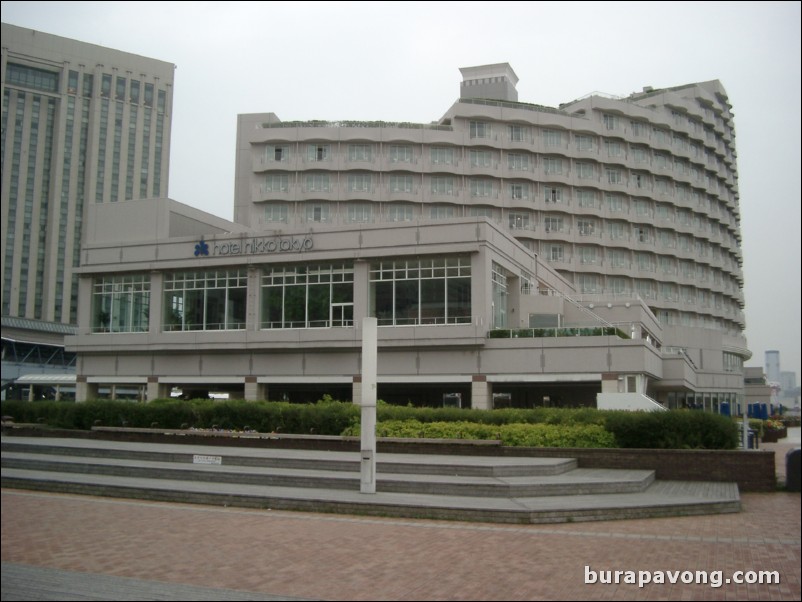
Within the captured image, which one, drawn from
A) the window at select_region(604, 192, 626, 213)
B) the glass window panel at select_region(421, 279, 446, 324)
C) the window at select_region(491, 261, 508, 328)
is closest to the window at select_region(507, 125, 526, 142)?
the window at select_region(604, 192, 626, 213)

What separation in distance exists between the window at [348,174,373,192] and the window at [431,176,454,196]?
6.95 m

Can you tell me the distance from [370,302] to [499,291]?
7.31 metres

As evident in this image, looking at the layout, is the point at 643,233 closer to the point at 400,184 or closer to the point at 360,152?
the point at 400,184

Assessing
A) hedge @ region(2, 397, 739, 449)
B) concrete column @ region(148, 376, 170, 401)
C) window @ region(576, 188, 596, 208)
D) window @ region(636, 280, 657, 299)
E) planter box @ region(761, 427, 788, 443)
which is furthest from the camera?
window @ region(636, 280, 657, 299)

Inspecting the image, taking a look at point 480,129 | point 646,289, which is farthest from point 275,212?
point 646,289

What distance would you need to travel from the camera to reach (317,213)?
77562 millimetres

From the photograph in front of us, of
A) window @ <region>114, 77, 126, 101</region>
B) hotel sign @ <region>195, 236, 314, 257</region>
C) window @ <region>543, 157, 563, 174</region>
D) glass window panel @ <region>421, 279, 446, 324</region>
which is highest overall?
window @ <region>114, 77, 126, 101</region>

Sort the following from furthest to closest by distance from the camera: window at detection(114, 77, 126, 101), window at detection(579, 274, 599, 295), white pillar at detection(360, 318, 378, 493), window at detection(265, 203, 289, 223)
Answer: window at detection(114, 77, 126, 101) → window at detection(579, 274, 599, 295) → window at detection(265, 203, 289, 223) → white pillar at detection(360, 318, 378, 493)

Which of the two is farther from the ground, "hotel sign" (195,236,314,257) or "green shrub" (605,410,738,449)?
"hotel sign" (195,236,314,257)

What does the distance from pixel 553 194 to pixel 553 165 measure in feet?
10.9

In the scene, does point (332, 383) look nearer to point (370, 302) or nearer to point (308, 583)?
point (370, 302)

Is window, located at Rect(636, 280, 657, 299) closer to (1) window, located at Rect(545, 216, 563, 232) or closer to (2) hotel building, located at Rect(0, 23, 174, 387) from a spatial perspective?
(1) window, located at Rect(545, 216, 563, 232)

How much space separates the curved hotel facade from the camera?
123ft

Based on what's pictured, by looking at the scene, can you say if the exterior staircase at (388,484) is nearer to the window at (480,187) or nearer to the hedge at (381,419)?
the hedge at (381,419)
